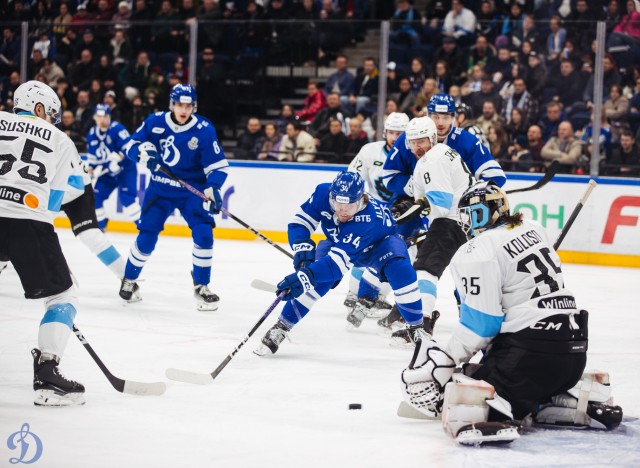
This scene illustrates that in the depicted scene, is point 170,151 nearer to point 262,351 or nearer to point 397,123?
point 397,123

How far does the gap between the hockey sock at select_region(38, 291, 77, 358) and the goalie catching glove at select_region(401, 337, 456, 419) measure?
1333mm

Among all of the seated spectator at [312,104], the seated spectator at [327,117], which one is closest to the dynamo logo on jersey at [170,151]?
the seated spectator at [327,117]

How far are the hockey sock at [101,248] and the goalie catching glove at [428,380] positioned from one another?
3.28m

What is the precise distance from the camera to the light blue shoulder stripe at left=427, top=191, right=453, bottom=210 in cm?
541

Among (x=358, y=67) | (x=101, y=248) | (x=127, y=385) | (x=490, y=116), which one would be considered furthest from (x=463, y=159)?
(x=358, y=67)

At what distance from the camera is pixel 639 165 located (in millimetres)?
9141

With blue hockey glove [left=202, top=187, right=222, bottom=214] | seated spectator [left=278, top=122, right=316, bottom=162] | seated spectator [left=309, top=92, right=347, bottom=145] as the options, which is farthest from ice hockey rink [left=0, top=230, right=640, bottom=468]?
seated spectator [left=309, top=92, right=347, bottom=145]

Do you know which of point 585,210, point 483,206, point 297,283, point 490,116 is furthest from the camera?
point 490,116

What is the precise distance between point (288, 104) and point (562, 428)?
748 cm

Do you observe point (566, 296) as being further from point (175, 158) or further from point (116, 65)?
point (116, 65)

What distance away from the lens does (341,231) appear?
500cm

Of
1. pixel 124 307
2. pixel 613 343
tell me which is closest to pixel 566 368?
pixel 613 343

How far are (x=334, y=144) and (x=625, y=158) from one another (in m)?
2.85

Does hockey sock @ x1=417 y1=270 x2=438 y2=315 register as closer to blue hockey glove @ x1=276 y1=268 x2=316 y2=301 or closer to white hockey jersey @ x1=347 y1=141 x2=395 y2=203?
blue hockey glove @ x1=276 y1=268 x2=316 y2=301
